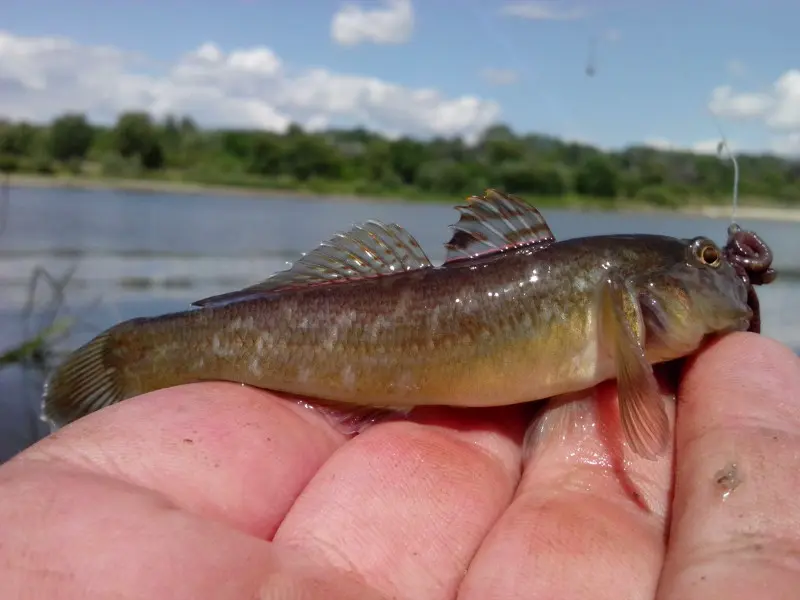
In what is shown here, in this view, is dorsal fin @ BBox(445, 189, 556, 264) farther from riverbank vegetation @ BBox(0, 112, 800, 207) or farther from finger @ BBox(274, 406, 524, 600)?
riverbank vegetation @ BBox(0, 112, 800, 207)

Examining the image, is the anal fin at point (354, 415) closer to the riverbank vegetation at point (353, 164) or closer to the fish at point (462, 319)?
the fish at point (462, 319)

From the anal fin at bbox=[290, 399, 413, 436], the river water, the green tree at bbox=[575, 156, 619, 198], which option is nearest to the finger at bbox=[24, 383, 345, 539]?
the anal fin at bbox=[290, 399, 413, 436]

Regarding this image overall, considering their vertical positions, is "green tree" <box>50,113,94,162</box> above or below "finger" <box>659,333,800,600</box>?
above

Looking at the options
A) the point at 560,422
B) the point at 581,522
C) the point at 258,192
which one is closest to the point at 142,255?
the point at 560,422

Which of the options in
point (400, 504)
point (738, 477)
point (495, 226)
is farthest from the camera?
point (495, 226)

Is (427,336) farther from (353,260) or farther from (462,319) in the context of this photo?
(353,260)

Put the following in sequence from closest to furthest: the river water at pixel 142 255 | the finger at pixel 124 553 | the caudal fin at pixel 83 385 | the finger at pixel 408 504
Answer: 1. the finger at pixel 124 553
2. the finger at pixel 408 504
3. the caudal fin at pixel 83 385
4. the river water at pixel 142 255

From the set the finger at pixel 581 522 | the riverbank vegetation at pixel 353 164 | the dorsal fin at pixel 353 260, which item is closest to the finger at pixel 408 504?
the finger at pixel 581 522
